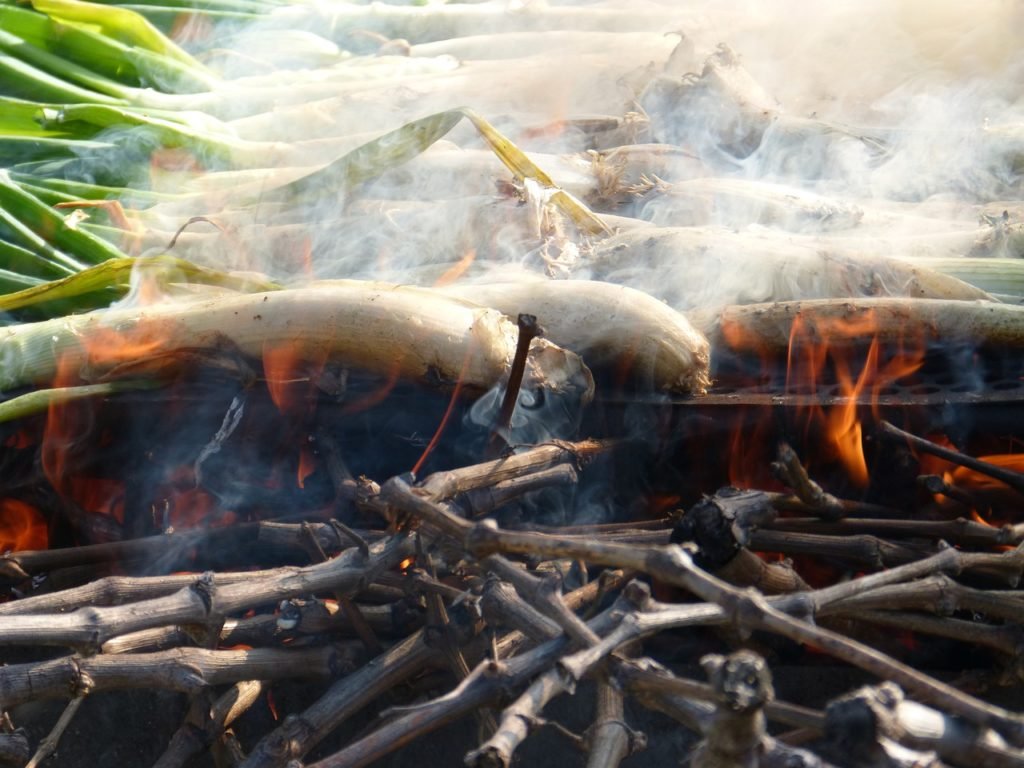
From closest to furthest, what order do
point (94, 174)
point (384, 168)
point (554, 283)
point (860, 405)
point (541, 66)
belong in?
1. point (860, 405)
2. point (554, 283)
3. point (384, 168)
4. point (94, 174)
5. point (541, 66)

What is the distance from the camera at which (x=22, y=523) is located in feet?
9.71

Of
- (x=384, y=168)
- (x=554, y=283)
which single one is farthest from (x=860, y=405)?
(x=384, y=168)

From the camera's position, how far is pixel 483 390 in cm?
275

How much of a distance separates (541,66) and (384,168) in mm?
1935

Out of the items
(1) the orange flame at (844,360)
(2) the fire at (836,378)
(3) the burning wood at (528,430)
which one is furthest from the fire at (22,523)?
(1) the orange flame at (844,360)

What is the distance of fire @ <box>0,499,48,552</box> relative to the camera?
9.65 ft

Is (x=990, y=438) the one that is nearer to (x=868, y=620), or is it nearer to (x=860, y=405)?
(x=860, y=405)

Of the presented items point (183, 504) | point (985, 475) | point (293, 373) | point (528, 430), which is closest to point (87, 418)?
point (183, 504)

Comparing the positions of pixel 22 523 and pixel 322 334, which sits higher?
pixel 322 334

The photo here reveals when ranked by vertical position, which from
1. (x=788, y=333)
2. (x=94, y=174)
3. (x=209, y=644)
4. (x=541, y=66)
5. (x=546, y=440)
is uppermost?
(x=541, y=66)

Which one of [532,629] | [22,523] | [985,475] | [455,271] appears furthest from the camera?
[455,271]

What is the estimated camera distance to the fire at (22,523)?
2941mm

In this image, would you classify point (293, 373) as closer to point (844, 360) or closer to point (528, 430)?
point (528, 430)

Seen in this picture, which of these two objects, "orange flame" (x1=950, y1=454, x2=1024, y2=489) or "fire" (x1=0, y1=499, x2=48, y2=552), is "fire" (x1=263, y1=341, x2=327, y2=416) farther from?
"orange flame" (x1=950, y1=454, x2=1024, y2=489)
